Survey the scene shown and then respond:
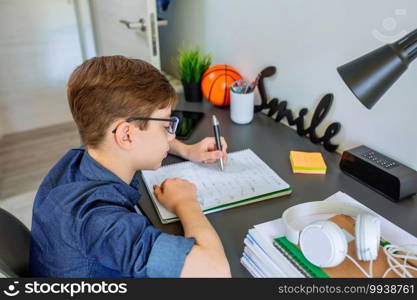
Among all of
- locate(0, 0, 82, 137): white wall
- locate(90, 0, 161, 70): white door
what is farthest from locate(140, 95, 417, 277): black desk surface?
locate(0, 0, 82, 137): white wall

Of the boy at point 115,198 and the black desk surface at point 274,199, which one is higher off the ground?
the boy at point 115,198

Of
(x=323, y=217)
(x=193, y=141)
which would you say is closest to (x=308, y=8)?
(x=193, y=141)

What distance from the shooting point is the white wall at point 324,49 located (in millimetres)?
841

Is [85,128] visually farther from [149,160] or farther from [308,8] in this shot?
[308,8]

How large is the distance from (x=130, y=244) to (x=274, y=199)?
15.0 inches

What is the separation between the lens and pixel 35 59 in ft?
8.70

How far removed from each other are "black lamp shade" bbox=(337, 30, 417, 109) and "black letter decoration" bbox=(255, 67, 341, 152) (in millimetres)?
425

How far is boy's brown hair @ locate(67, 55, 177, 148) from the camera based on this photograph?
68 centimetres

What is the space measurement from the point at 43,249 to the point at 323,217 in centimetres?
57

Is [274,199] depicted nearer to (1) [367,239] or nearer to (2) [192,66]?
(1) [367,239]

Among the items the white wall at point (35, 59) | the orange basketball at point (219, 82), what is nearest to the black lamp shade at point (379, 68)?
the orange basketball at point (219, 82)

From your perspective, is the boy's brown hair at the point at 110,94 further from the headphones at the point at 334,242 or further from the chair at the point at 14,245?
the headphones at the point at 334,242

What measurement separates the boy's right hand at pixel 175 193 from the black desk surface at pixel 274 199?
0.12 feet

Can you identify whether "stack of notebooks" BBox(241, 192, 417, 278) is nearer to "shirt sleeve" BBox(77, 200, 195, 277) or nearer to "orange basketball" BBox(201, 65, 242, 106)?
"shirt sleeve" BBox(77, 200, 195, 277)
